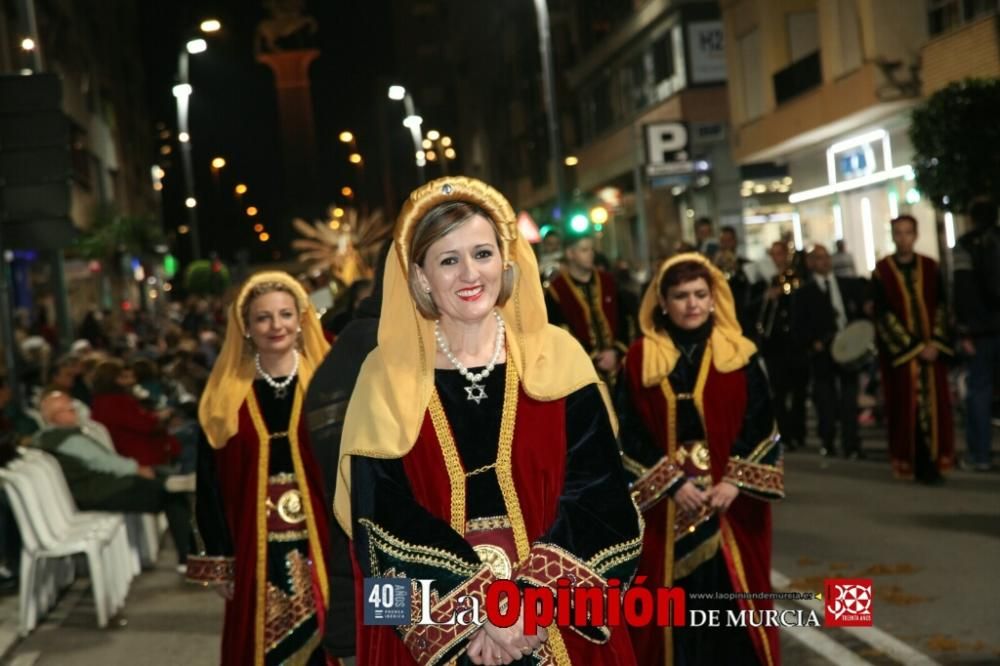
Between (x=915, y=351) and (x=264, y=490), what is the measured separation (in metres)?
8.13

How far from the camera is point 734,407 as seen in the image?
6.67 metres

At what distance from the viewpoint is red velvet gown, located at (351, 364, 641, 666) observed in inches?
163

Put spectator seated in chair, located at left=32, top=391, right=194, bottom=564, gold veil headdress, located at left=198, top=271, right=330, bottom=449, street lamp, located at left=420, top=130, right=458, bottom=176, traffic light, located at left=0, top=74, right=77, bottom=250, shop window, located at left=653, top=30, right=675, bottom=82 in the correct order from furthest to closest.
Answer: street lamp, located at left=420, top=130, right=458, bottom=176
shop window, located at left=653, top=30, right=675, bottom=82
traffic light, located at left=0, top=74, right=77, bottom=250
spectator seated in chair, located at left=32, top=391, right=194, bottom=564
gold veil headdress, located at left=198, top=271, right=330, bottom=449

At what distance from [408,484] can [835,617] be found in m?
1.59

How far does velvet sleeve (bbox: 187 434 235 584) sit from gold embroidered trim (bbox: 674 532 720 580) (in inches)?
70.5

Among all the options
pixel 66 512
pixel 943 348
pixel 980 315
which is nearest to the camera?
pixel 66 512

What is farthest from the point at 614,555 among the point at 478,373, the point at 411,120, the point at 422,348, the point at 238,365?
the point at 411,120

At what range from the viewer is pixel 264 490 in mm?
6367

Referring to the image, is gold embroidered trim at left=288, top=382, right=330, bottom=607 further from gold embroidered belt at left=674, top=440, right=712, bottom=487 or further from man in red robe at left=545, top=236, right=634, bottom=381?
man in red robe at left=545, top=236, right=634, bottom=381

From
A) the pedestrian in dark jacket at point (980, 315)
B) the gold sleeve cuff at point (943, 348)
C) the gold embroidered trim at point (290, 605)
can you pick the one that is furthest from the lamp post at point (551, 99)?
the gold embroidered trim at point (290, 605)

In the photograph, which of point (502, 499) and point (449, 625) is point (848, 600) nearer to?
point (502, 499)

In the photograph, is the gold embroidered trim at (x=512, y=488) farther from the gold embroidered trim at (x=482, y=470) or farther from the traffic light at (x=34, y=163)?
the traffic light at (x=34, y=163)

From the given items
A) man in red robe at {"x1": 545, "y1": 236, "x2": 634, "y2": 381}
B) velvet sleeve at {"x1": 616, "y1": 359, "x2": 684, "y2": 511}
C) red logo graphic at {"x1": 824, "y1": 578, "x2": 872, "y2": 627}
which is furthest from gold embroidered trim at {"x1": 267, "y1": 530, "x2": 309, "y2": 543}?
man in red robe at {"x1": 545, "y1": 236, "x2": 634, "y2": 381}

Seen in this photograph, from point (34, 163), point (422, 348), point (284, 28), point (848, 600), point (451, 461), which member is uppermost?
point (284, 28)
